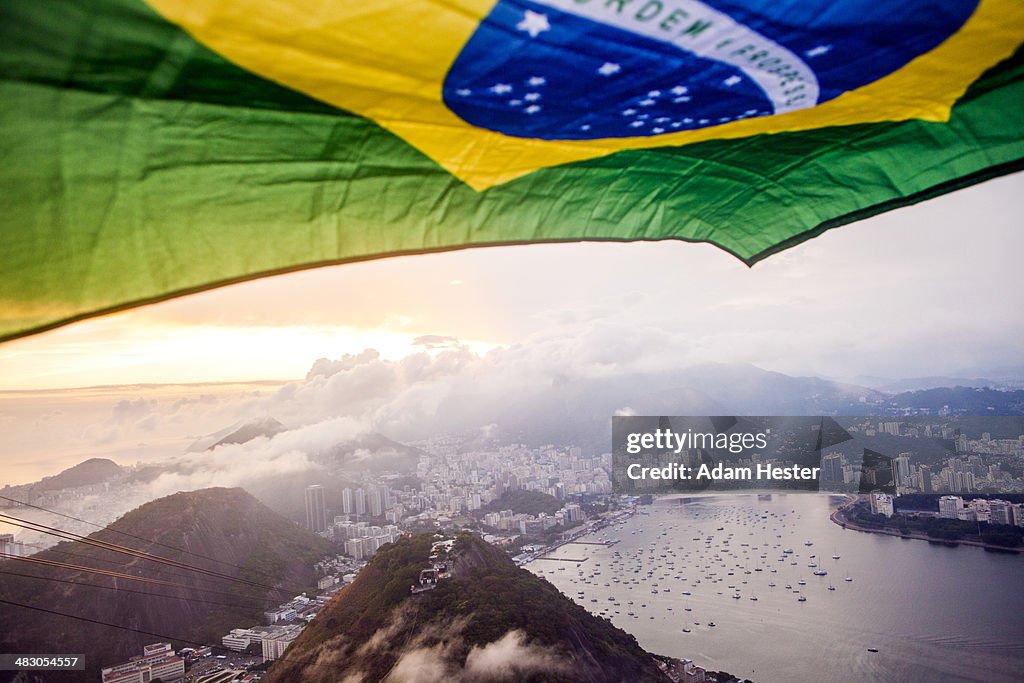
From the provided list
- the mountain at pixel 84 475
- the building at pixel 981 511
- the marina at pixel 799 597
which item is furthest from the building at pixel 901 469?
the mountain at pixel 84 475

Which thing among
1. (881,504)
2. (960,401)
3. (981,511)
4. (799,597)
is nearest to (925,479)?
(981,511)

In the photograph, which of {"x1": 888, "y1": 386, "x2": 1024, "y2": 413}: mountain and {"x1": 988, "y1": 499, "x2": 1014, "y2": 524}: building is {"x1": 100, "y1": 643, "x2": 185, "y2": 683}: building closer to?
{"x1": 888, "y1": 386, "x2": 1024, "y2": 413}: mountain

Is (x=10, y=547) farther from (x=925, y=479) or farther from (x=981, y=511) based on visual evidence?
(x=981, y=511)

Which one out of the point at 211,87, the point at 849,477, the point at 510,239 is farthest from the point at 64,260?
the point at 849,477

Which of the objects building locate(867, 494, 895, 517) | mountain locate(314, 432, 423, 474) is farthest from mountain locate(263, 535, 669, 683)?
building locate(867, 494, 895, 517)

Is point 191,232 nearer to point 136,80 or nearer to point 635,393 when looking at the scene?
point 136,80

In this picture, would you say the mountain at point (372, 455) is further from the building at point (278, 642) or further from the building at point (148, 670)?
the building at point (148, 670)
